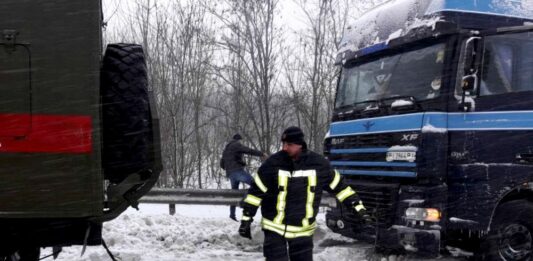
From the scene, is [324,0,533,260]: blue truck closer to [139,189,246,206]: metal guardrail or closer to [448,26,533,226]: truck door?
[448,26,533,226]: truck door

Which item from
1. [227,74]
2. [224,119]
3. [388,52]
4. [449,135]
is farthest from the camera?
[224,119]

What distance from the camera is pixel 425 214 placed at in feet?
18.2

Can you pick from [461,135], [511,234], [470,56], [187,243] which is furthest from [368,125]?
[187,243]

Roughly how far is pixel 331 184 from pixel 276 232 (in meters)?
0.65

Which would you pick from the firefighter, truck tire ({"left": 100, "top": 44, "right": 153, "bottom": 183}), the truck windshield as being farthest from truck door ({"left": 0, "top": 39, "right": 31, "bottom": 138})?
the truck windshield

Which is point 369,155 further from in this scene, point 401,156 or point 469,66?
point 469,66

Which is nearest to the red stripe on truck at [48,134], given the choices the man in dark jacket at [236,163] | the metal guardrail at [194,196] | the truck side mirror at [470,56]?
the truck side mirror at [470,56]

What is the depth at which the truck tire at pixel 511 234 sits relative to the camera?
569 centimetres

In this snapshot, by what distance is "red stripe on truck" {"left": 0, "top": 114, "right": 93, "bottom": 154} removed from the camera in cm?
315

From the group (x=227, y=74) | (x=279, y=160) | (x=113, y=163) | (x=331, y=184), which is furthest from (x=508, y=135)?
(x=227, y=74)

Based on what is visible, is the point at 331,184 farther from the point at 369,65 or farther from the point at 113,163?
the point at 369,65

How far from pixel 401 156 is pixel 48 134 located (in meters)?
3.88

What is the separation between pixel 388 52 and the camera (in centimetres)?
642

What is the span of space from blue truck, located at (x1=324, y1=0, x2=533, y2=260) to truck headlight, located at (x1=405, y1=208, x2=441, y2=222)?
1 cm
